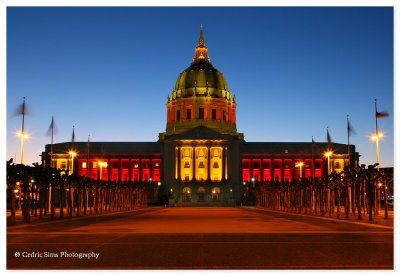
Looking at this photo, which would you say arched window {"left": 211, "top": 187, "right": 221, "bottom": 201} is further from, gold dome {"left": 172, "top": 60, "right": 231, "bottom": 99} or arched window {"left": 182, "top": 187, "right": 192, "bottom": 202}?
gold dome {"left": 172, "top": 60, "right": 231, "bottom": 99}

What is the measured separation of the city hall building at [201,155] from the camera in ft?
541

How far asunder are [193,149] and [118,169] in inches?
974

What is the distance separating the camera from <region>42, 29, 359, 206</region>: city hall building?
165 meters

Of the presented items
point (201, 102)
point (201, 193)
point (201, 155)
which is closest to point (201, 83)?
point (201, 102)

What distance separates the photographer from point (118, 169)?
585 ft

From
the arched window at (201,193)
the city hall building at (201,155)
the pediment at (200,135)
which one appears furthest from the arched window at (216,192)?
the pediment at (200,135)

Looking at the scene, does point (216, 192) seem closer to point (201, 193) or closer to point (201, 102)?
point (201, 193)

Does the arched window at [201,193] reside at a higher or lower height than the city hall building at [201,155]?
lower

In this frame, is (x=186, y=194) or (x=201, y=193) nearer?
(x=186, y=194)

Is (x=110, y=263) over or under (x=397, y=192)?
under

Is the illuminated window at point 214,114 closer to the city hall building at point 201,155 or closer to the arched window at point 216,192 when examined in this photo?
the city hall building at point 201,155

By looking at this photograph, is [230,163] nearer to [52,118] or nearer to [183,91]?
[183,91]

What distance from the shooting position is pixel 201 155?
173125 mm
